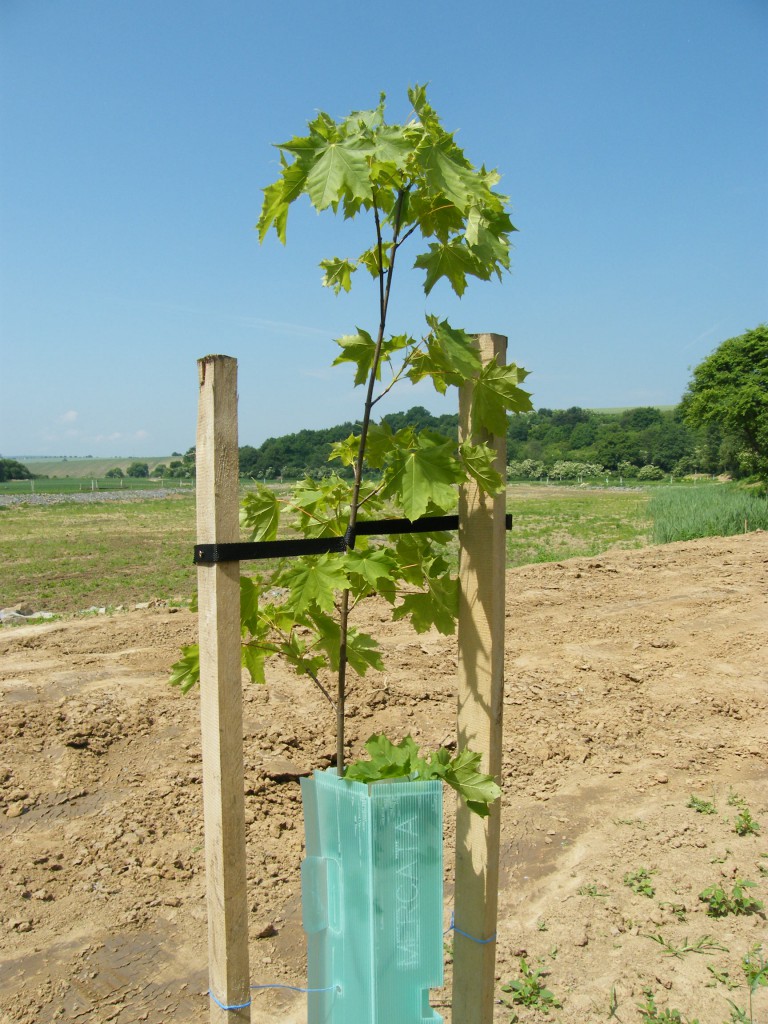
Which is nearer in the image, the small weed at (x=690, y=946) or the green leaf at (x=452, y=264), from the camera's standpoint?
the green leaf at (x=452, y=264)

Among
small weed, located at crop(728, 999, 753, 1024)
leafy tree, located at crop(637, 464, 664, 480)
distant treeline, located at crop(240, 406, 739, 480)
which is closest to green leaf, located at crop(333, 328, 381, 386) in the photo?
small weed, located at crop(728, 999, 753, 1024)

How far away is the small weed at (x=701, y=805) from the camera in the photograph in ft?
14.0

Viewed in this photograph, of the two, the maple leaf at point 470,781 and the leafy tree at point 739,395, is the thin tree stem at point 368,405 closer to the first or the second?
the maple leaf at point 470,781

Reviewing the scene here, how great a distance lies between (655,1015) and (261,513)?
2.30 m

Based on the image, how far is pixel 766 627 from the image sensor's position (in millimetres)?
7719

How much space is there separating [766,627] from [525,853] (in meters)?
5.00

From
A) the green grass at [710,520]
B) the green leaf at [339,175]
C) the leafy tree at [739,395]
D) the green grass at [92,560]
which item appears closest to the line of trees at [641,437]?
the leafy tree at [739,395]

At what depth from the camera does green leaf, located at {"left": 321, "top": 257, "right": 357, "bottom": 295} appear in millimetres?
2070

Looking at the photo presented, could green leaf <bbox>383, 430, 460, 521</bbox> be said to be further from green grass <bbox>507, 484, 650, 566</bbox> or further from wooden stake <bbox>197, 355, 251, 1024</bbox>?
green grass <bbox>507, 484, 650, 566</bbox>

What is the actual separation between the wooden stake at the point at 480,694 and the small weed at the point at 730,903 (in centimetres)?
158

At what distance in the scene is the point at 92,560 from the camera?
18.9 m

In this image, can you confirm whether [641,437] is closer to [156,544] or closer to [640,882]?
[156,544]

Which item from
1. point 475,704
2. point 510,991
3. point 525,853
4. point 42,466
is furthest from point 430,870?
point 42,466

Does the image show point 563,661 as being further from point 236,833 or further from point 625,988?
point 236,833
